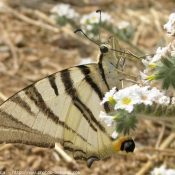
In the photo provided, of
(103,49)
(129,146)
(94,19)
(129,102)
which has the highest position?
(94,19)

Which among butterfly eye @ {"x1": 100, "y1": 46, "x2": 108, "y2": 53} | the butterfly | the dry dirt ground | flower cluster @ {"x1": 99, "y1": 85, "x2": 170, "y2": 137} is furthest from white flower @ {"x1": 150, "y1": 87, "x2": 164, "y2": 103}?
the dry dirt ground

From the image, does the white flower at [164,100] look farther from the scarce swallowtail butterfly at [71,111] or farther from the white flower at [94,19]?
the white flower at [94,19]

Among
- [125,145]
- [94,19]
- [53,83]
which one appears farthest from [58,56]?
[125,145]

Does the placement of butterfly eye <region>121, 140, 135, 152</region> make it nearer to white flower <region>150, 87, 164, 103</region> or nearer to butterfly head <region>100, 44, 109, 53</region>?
white flower <region>150, 87, 164, 103</region>

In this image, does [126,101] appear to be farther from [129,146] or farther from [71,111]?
[71,111]

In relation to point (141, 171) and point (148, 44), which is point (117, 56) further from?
point (148, 44)
